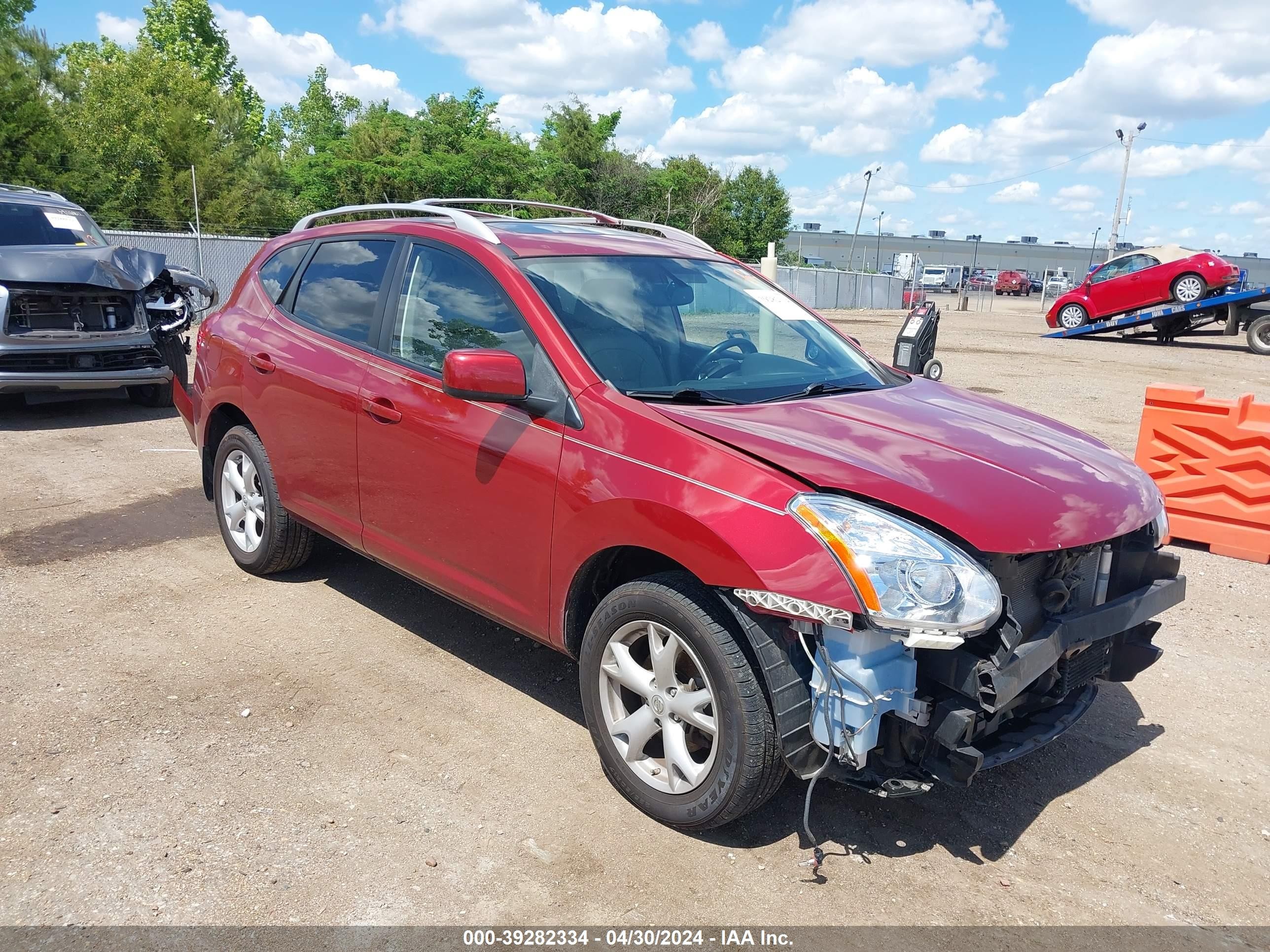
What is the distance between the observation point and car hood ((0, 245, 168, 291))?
888 centimetres

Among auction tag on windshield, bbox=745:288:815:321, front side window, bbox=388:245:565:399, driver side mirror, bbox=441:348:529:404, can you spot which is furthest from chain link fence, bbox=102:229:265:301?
driver side mirror, bbox=441:348:529:404

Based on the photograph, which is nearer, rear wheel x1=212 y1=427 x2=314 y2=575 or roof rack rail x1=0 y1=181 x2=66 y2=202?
rear wheel x1=212 y1=427 x2=314 y2=575

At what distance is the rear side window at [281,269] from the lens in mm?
5043

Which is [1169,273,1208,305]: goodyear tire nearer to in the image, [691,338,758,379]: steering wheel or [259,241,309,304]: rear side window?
A: [691,338,758,379]: steering wheel

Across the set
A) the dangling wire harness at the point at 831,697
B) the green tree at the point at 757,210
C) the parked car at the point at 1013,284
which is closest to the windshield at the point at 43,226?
the dangling wire harness at the point at 831,697

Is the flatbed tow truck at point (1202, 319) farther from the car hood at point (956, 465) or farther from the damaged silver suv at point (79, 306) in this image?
the car hood at point (956, 465)

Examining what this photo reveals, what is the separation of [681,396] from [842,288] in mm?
39668

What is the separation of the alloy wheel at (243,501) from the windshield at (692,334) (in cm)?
219

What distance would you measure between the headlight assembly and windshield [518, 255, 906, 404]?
84cm

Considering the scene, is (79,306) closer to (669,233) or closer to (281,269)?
(281,269)

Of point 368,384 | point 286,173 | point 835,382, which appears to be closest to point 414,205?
point 368,384

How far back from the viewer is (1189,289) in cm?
2247

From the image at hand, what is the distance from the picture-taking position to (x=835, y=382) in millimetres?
4012

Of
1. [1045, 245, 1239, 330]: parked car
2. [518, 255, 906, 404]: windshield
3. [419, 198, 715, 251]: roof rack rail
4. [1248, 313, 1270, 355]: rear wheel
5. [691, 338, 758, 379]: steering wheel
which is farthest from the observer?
[1045, 245, 1239, 330]: parked car
